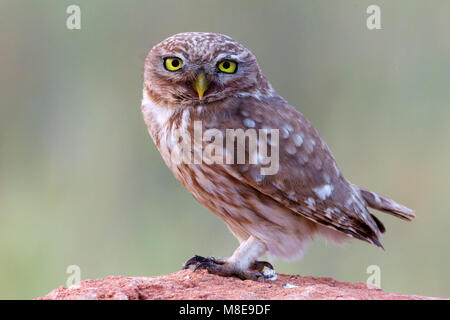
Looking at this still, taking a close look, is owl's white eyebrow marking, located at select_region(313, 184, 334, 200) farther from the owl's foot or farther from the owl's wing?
the owl's foot

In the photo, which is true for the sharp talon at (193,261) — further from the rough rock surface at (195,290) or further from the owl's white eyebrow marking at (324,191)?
the owl's white eyebrow marking at (324,191)

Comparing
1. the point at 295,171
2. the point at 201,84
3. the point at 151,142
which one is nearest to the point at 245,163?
the point at 295,171

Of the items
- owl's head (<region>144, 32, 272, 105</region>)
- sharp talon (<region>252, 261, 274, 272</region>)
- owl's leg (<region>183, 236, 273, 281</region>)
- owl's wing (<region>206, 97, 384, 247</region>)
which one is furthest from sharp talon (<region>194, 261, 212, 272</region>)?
owl's head (<region>144, 32, 272, 105</region>)

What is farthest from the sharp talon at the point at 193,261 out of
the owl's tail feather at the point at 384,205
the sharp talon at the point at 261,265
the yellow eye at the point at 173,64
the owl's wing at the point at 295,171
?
the owl's tail feather at the point at 384,205

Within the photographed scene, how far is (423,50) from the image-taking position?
595 cm

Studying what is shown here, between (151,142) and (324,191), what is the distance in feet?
8.14

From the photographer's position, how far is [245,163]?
3.30 metres

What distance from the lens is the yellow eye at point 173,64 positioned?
11.3 feet

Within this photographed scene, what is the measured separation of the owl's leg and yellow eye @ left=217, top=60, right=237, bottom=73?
3.00 feet

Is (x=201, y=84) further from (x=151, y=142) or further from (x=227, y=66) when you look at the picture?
(x=151, y=142)

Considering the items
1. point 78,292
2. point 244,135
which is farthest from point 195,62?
point 78,292

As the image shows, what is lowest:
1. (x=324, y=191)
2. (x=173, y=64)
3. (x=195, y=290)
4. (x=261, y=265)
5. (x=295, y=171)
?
(x=261, y=265)

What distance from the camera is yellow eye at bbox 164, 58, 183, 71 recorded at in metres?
3.44
